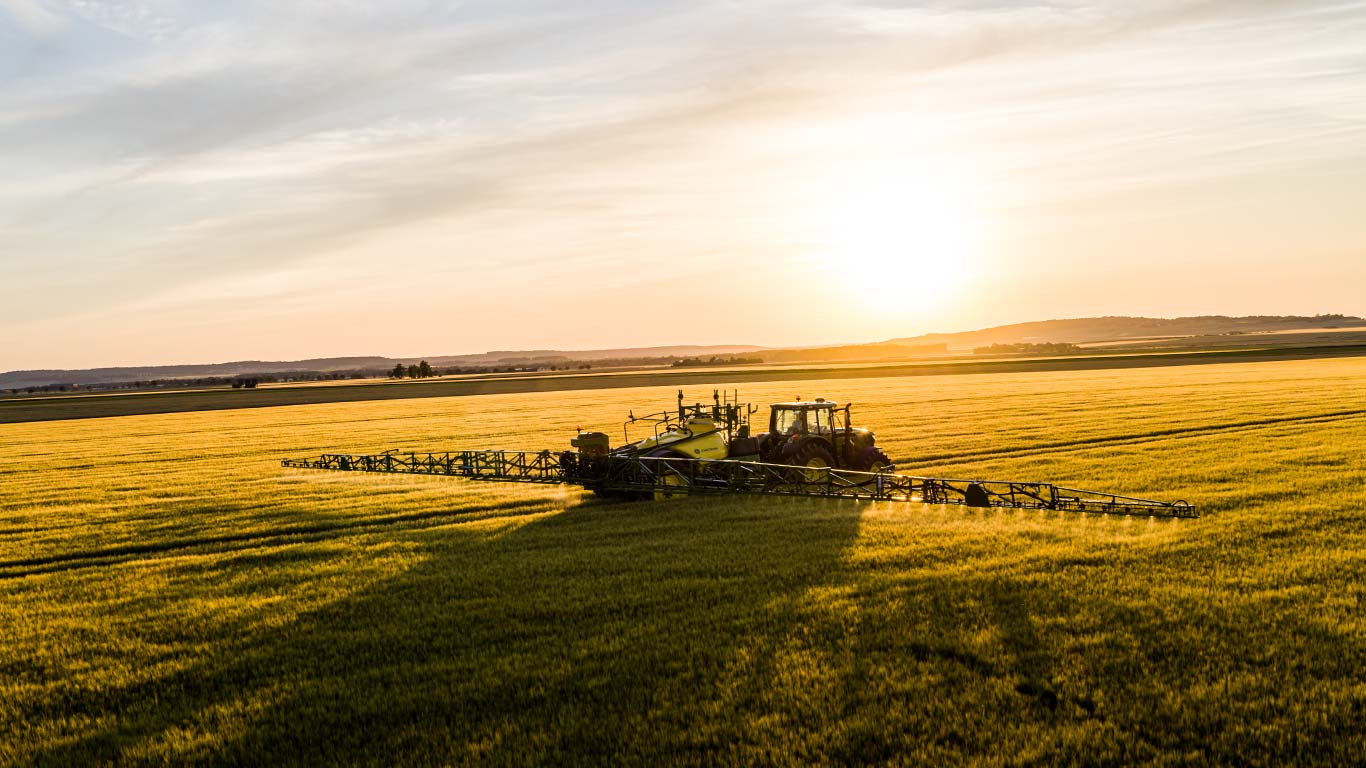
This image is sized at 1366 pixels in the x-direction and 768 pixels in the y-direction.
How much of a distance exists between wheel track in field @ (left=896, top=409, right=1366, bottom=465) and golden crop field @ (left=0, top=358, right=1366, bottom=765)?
15.2ft

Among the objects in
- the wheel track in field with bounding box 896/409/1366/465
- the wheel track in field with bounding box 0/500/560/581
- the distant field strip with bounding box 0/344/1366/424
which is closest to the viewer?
the wheel track in field with bounding box 0/500/560/581

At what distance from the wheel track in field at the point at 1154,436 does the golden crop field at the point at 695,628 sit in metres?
4.62

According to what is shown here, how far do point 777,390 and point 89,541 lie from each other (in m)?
59.7

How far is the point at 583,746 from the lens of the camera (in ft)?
26.0

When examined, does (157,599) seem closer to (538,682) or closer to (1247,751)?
(538,682)

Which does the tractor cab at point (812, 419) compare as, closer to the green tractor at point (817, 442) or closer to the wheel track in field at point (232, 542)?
the green tractor at point (817, 442)

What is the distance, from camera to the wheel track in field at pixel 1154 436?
29087 mm

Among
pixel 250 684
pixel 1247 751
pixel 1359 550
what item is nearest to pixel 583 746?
pixel 250 684

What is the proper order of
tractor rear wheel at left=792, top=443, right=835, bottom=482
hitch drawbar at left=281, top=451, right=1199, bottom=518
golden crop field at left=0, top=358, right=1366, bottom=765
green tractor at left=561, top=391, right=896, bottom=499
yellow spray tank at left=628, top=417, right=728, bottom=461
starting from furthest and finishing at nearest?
yellow spray tank at left=628, top=417, right=728, bottom=461 < green tractor at left=561, top=391, right=896, bottom=499 < tractor rear wheel at left=792, top=443, right=835, bottom=482 < hitch drawbar at left=281, top=451, right=1199, bottom=518 < golden crop field at left=0, top=358, right=1366, bottom=765

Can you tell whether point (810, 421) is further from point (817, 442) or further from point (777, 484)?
point (777, 484)

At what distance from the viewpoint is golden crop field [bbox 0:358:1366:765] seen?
8125 millimetres

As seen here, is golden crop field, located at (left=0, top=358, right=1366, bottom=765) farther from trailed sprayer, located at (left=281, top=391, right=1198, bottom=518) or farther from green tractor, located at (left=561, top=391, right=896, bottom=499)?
green tractor, located at (left=561, top=391, right=896, bottom=499)

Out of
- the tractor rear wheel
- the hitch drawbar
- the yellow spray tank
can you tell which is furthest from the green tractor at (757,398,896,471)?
the yellow spray tank

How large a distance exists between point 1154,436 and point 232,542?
101 ft
